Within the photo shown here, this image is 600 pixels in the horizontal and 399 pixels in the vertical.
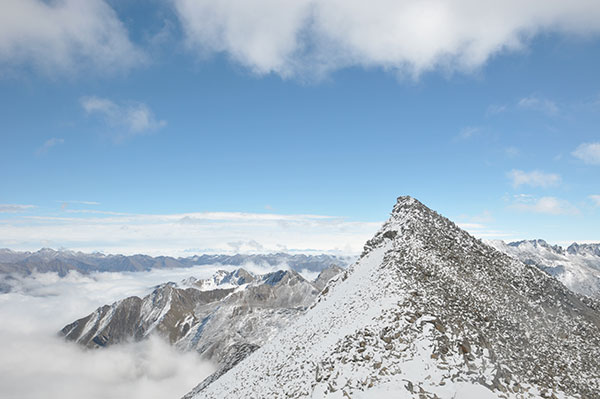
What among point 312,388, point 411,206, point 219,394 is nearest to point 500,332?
point 312,388

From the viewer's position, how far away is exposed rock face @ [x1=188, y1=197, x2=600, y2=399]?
70.0ft

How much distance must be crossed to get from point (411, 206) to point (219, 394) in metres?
34.7

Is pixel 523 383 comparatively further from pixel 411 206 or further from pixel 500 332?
pixel 411 206

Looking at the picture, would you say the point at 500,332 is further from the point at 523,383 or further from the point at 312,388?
the point at 312,388

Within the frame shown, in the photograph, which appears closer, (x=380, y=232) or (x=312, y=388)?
(x=312, y=388)

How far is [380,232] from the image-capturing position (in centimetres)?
5075

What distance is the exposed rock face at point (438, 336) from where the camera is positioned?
21336 millimetres

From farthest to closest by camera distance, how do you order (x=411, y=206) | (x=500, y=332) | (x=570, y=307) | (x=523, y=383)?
(x=411, y=206), (x=570, y=307), (x=500, y=332), (x=523, y=383)

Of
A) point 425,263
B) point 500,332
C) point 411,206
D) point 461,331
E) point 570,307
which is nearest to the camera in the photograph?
point 461,331

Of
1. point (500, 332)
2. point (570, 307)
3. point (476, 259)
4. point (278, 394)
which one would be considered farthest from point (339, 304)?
point (570, 307)

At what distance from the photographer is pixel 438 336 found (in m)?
22.9

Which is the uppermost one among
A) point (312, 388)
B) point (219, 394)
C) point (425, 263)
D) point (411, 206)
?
point (411, 206)

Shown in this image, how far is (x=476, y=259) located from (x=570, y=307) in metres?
10.8

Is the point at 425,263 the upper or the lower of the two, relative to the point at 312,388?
upper
